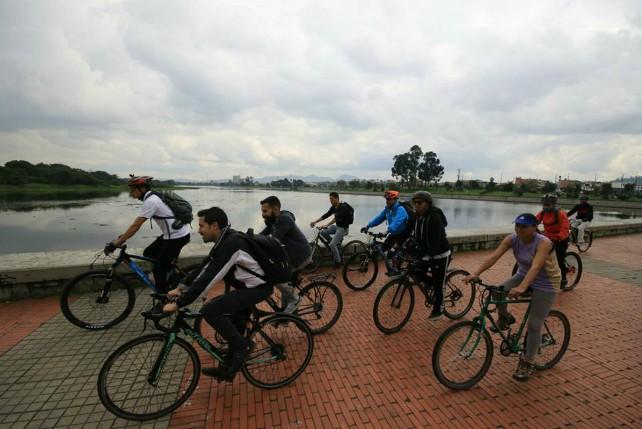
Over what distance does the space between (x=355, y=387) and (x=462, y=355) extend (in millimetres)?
1098

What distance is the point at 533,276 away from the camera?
2.79m

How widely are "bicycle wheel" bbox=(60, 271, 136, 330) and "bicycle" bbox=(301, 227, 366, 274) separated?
3.42 metres

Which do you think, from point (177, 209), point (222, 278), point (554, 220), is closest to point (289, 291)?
point (222, 278)

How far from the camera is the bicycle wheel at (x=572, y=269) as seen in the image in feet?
20.0

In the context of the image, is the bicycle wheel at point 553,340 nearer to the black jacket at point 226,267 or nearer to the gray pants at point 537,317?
the gray pants at point 537,317

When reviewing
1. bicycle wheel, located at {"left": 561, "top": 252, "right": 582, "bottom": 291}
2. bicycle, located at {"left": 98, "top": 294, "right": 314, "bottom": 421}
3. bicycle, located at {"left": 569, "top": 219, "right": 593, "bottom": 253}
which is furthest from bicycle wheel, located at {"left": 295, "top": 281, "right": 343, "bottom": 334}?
bicycle, located at {"left": 569, "top": 219, "right": 593, "bottom": 253}

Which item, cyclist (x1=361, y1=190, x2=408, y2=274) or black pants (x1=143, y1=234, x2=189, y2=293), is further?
cyclist (x1=361, y1=190, x2=408, y2=274)

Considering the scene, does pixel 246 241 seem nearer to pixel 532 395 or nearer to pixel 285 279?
pixel 285 279

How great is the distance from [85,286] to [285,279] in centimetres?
307

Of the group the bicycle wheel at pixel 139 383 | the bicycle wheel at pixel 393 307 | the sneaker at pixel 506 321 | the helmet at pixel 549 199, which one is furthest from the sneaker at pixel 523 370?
the helmet at pixel 549 199

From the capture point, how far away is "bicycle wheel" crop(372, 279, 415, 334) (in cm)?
405

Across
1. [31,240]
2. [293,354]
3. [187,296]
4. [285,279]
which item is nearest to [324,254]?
[293,354]

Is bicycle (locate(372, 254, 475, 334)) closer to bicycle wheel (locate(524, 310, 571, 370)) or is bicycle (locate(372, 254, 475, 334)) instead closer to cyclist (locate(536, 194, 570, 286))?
bicycle wheel (locate(524, 310, 571, 370))

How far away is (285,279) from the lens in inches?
110
